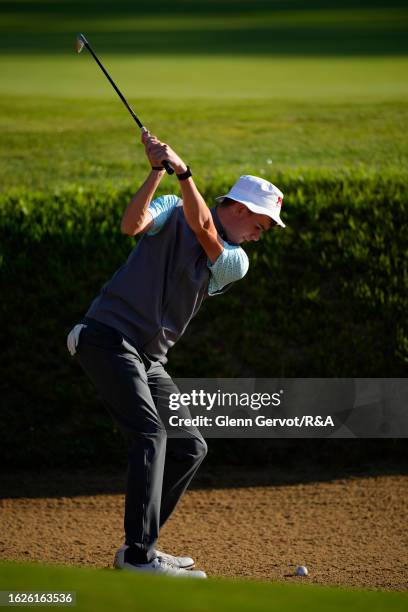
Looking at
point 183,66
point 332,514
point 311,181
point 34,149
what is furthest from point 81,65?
point 332,514

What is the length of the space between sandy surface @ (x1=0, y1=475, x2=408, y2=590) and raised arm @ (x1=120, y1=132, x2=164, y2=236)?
1834mm

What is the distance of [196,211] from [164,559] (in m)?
1.57

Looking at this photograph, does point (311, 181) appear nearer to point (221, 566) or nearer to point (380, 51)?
point (221, 566)

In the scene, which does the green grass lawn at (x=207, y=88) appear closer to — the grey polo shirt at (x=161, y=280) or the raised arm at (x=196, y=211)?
the grey polo shirt at (x=161, y=280)

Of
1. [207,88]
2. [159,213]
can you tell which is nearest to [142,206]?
[159,213]

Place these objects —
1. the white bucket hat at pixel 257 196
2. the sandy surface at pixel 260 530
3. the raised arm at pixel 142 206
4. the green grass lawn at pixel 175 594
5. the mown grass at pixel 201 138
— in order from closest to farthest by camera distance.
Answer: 1. the green grass lawn at pixel 175 594
2. the raised arm at pixel 142 206
3. the white bucket hat at pixel 257 196
4. the sandy surface at pixel 260 530
5. the mown grass at pixel 201 138

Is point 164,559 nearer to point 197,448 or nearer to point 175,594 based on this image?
point 197,448

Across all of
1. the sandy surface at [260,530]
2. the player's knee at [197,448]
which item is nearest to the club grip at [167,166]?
the player's knee at [197,448]

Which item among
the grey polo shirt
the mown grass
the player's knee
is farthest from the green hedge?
the grey polo shirt

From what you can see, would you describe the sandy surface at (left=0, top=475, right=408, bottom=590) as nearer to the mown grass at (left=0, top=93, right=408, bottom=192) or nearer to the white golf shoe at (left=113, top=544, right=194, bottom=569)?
the white golf shoe at (left=113, top=544, right=194, bottom=569)

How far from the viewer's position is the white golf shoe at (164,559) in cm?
464

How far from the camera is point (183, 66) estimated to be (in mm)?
14742

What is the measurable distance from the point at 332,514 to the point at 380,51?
10.2m

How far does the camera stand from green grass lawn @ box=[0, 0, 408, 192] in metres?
10.4
